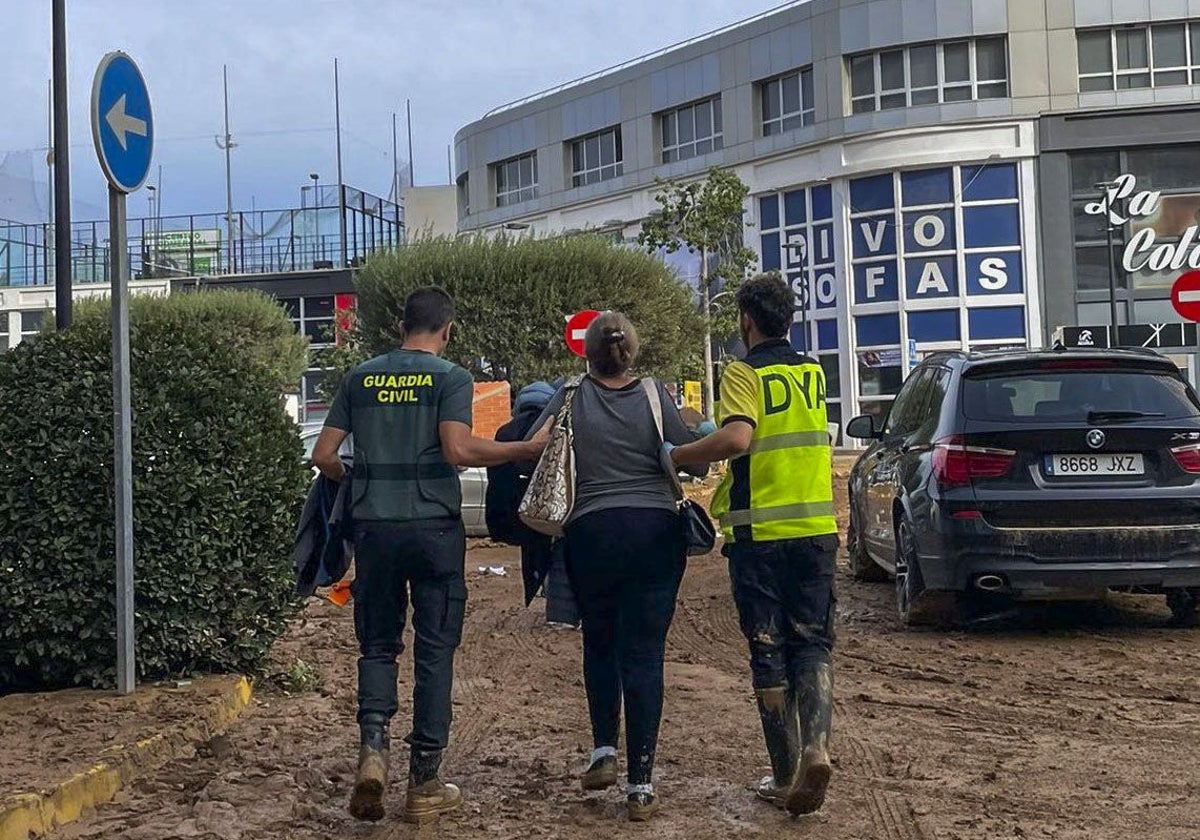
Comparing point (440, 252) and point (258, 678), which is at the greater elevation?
point (440, 252)

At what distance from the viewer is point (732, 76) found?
1860 inches

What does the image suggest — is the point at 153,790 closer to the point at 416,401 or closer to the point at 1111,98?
the point at 416,401

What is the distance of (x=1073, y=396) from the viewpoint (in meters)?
8.89

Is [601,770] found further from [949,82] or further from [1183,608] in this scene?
[949,82]

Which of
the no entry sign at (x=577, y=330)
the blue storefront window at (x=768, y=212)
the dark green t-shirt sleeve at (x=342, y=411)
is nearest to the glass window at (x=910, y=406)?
the dark green t-shirt sleeve at (x=342, y=411)

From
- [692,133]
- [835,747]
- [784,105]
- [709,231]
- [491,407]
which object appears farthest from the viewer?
[692,133]

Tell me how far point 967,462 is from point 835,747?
2.89 metres

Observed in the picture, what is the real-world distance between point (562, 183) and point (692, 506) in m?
49.8

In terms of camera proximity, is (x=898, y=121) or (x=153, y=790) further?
(x=898, y=121)

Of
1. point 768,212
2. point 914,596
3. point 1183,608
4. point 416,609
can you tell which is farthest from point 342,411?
point 768,212

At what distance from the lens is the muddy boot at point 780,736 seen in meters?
5.36

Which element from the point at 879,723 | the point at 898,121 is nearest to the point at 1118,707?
the point at 879,723

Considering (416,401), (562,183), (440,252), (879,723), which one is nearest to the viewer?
(416,401)

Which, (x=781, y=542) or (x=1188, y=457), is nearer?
(x=781, y=542)
